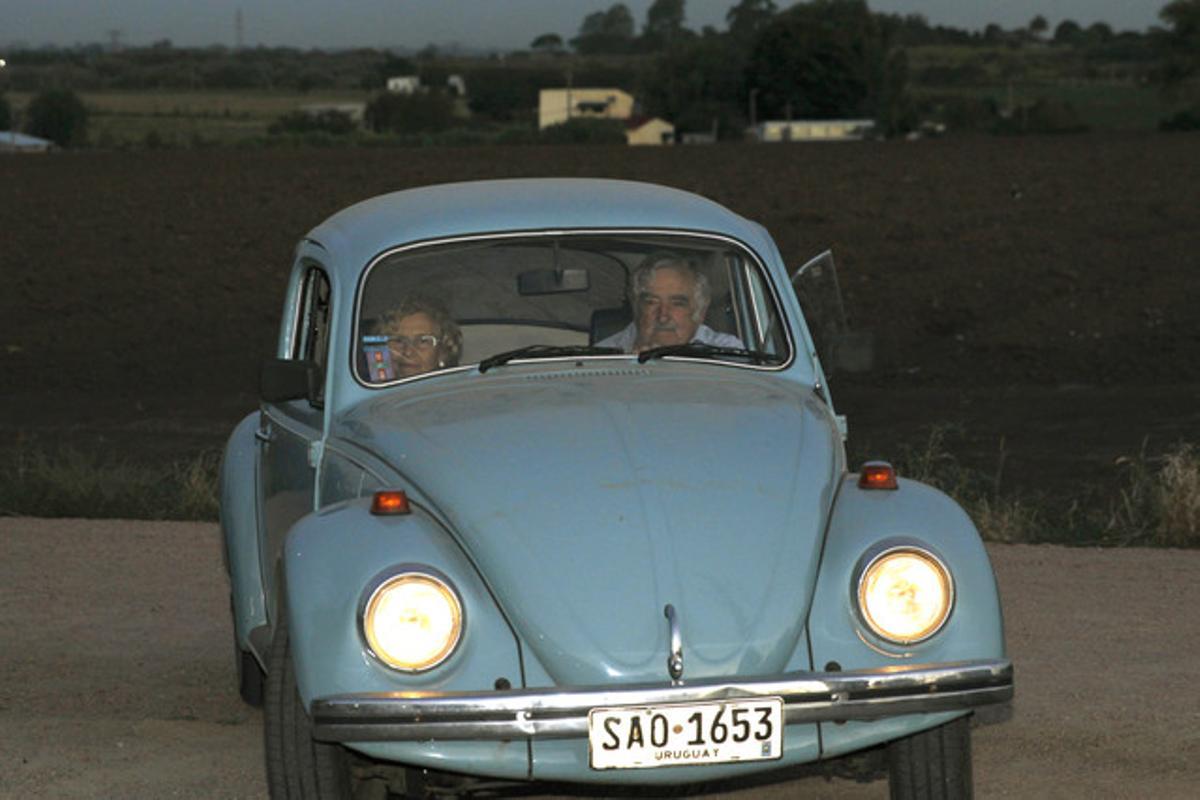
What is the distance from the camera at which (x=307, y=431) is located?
642cm

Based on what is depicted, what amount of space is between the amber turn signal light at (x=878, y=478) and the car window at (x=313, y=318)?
1.85 m

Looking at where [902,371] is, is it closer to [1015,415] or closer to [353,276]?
[1015,415]

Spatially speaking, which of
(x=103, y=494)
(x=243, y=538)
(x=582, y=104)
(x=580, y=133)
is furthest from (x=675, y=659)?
(x=582, y=104)

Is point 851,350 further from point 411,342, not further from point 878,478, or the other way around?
point 411,342

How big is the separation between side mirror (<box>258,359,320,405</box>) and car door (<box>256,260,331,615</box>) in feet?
0.27

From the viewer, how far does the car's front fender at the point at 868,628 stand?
5027mm

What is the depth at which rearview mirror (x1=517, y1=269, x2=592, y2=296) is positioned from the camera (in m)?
6.62

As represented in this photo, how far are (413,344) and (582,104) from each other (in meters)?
126

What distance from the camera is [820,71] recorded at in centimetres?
11869

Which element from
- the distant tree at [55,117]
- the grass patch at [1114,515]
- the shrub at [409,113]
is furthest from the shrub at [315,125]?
the grass patch at [1114,515]

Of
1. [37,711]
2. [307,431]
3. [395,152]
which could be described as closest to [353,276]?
[307,431]

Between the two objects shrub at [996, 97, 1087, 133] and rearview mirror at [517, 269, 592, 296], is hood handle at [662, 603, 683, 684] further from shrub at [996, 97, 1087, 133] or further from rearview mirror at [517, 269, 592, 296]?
shrub at [996, 97, 1087, 133]

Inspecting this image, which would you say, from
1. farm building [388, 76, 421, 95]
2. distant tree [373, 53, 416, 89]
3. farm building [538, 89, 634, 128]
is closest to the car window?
farm building [538, 89, 634, 128]

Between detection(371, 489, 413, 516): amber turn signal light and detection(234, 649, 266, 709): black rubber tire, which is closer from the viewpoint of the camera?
detection(371, 489, 413, 516): amber turn signal light
